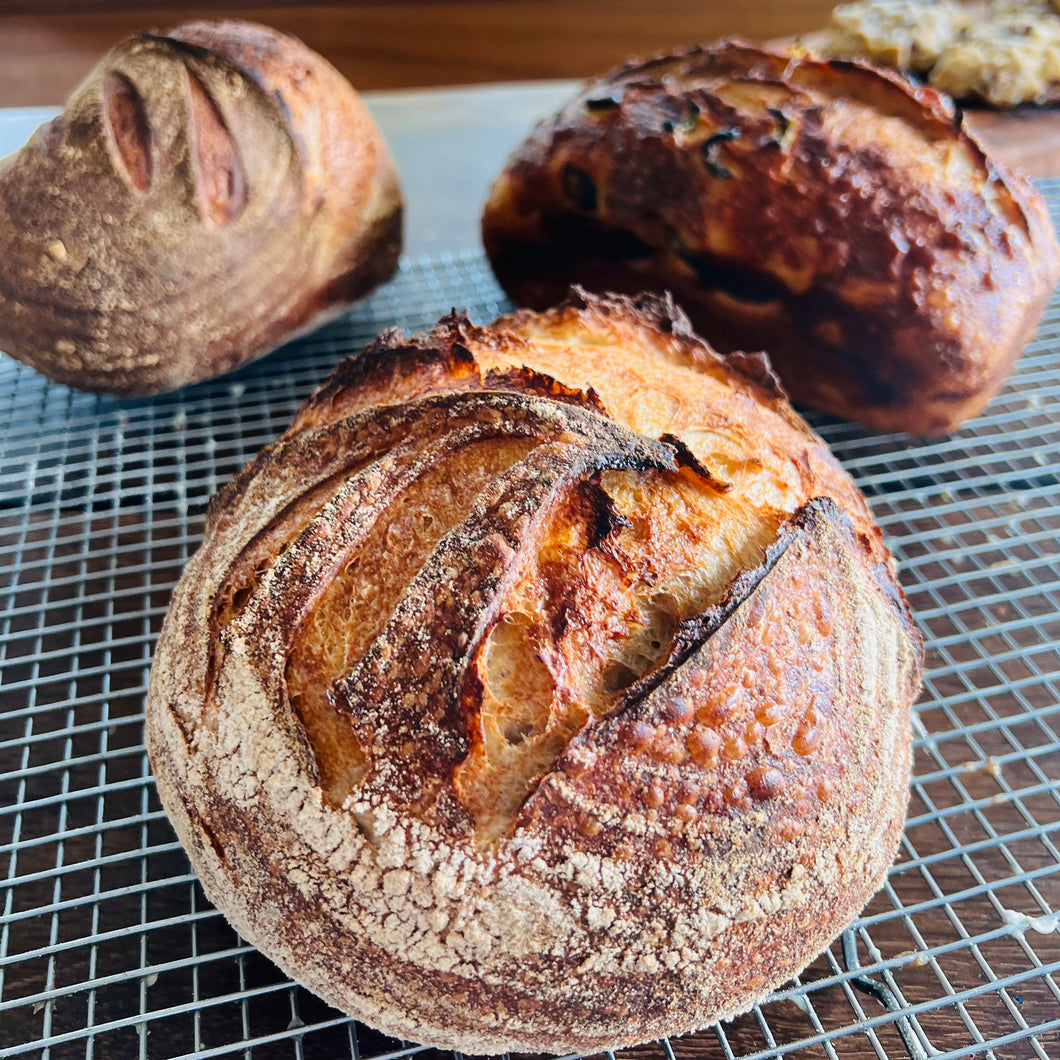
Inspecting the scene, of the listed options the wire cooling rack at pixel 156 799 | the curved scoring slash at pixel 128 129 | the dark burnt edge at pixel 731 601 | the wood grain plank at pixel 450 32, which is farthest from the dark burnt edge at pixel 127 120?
the wood grain plank at pixel 450 32

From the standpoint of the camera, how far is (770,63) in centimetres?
194

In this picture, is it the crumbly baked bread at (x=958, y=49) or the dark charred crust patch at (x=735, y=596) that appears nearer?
the dark charred crust patch at (x=735, y=596)

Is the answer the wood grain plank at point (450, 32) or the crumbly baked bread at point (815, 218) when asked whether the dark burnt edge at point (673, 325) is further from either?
the wood grain plank at point (450, 32)

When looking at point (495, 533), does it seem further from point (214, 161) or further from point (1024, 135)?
point (1024, 135)

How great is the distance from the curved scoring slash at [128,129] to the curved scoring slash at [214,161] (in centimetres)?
9

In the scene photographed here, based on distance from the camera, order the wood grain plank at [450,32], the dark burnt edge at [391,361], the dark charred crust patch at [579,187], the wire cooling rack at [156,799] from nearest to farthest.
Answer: the wire cooling rack at [156,799] < the dark burnt edge at [391,361] < the dark charred crust patch at [579,187] < the wood grain plank at [450,32]

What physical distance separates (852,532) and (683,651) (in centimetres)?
35

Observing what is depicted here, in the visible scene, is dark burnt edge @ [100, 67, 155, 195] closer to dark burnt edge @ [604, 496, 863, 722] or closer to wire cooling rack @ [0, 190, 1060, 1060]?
wire cooling rack @ [0, 190, 1060, 1060]

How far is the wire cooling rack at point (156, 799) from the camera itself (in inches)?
47.0

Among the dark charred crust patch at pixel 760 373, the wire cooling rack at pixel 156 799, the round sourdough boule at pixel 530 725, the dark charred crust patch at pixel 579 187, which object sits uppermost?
the dark charred crust patch at pixel 579 187

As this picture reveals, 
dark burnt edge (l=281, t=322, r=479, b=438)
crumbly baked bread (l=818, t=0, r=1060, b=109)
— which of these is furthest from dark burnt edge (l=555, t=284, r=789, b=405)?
crumbly baked bread (l=818, t=0, r=1060, b=109)

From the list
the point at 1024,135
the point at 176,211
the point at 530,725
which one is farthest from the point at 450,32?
the point at 530,725

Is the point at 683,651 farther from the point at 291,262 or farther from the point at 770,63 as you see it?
the point at 770,63

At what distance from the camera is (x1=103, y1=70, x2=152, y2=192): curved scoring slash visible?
1.74 m
